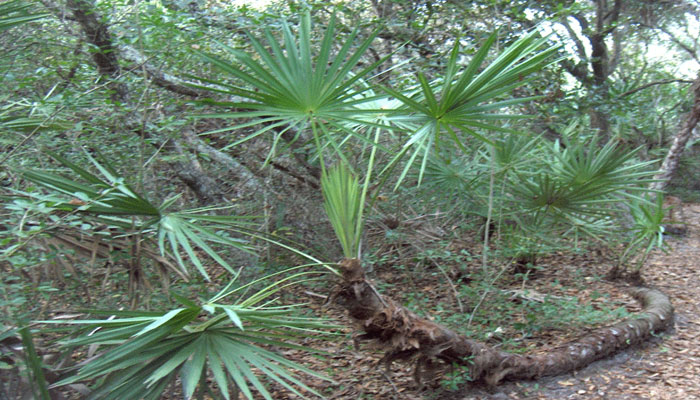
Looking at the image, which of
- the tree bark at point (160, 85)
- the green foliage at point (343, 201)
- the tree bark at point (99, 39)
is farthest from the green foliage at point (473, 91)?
the tree bark at point (99, 39)

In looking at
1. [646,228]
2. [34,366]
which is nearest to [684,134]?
[646,228]

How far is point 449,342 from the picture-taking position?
3836 mm

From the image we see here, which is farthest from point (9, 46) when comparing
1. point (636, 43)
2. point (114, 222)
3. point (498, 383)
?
point (636, 43)

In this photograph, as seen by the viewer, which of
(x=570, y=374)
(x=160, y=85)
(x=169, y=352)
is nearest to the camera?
(x=169, y=352)

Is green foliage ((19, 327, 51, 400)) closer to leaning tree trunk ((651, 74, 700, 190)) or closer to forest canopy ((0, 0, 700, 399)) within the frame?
forest canopy ((0, 0, 700, 399))

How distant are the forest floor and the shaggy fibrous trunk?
0.10 meters

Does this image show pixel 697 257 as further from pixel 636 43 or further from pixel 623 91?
pixel 636 43

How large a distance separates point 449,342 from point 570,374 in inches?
49.9

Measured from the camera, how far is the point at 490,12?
20.7 ft

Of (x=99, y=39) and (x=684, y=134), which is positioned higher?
(x=99, y=39)

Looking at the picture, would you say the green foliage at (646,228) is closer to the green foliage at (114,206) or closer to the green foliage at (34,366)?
the green foliage at (114,206)

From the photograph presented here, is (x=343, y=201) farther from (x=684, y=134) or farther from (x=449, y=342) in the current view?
(x=684, y=134)

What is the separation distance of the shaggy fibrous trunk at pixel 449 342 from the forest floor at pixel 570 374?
10cm

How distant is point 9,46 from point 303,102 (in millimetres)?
2728
